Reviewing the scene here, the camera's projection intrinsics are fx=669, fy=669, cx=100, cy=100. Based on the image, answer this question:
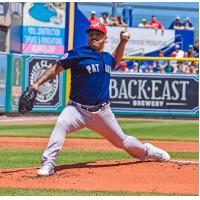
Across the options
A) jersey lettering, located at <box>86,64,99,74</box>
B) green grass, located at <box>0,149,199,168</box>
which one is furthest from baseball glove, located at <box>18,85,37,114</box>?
green grass, located at <box>0,149,199,168</box>

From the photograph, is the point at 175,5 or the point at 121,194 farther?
the point at 175,5

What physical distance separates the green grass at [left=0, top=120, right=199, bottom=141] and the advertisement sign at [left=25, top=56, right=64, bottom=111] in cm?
291

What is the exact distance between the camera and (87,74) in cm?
768

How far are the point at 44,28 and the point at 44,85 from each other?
434 centimetres

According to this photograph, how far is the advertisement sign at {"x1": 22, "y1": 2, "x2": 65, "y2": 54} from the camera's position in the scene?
2408 cm

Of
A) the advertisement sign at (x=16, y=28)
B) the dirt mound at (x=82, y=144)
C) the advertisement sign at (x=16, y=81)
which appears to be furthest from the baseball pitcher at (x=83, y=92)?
the advertisement sign at (x=16, y=28)

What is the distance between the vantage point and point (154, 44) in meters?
26.2

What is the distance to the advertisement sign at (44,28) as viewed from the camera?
24.1 meters

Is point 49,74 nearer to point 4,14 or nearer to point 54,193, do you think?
point 54,193

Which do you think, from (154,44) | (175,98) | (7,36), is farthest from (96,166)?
(154,44)

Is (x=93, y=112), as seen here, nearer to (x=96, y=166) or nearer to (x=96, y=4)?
(x=96, y=166)

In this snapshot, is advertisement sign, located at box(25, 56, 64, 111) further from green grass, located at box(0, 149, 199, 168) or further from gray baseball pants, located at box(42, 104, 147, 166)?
gray baseball pants, located at box(42, 104, 147, 166)

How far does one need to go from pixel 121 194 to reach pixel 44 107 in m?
14.6
